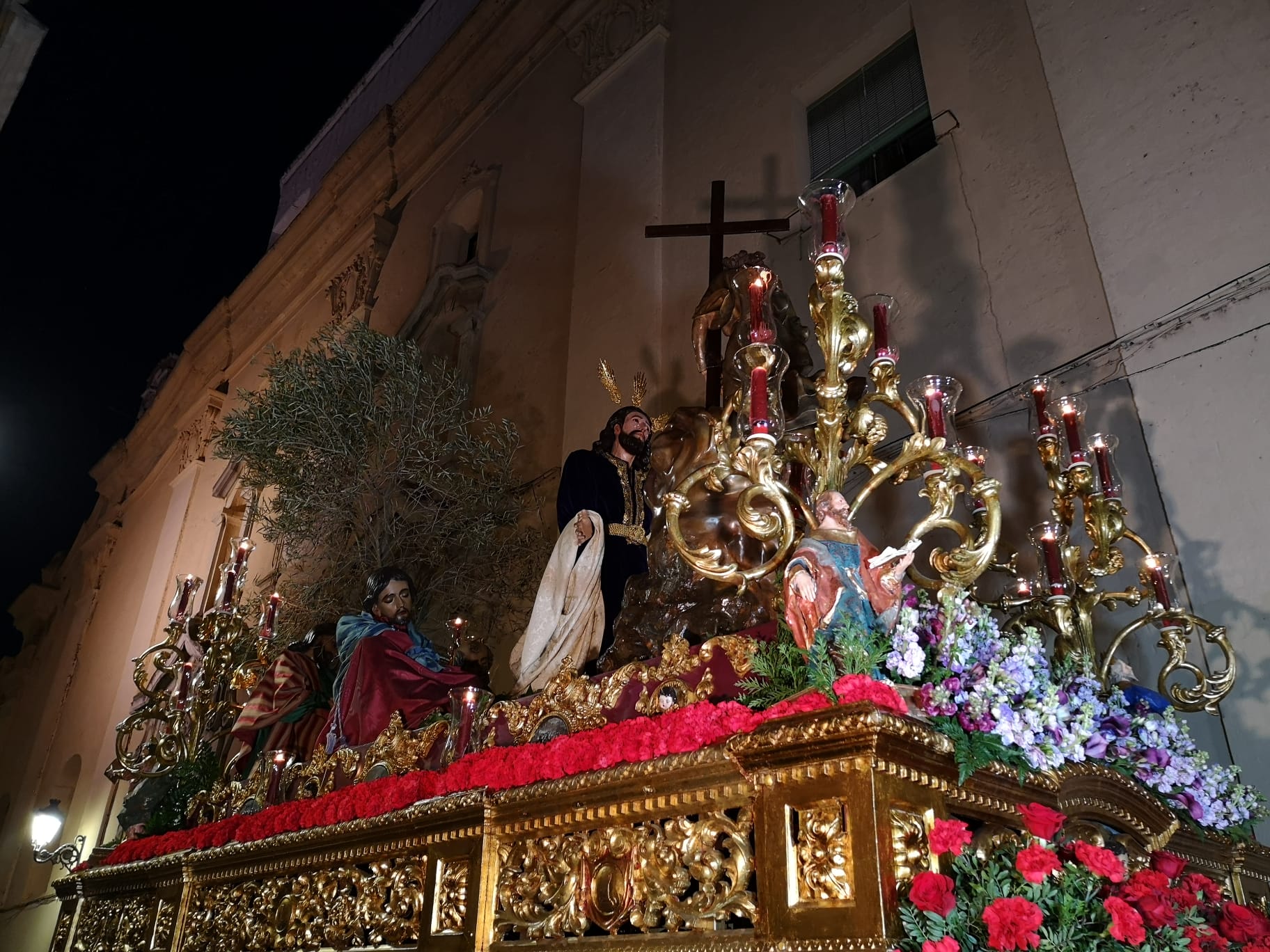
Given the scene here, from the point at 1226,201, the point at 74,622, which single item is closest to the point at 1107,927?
the point at 1226,201

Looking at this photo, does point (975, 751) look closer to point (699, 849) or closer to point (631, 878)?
point (699, 849)

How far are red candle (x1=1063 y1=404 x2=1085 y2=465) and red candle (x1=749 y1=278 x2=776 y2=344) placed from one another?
116cm

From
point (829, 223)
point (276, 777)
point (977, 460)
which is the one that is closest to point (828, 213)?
point (829, 223)

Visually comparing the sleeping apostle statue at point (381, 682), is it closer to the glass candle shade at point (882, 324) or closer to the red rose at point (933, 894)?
the glass candle shade at point (882, 324)

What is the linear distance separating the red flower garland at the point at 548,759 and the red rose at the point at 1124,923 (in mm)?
618

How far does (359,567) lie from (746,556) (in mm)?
5330

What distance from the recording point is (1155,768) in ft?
10.8

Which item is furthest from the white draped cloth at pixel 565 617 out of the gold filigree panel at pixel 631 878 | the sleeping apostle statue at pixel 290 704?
the sleeping apostle statue at pixel 290 704

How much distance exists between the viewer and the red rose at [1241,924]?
2.67 metres

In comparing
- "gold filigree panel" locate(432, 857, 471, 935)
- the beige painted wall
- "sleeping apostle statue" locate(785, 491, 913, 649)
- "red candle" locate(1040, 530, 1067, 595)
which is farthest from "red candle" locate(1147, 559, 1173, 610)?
"gold filigree panel" locate(432, 857, 471, 935)

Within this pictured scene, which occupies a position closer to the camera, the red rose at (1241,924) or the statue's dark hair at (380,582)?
the red rose at (1241,924)

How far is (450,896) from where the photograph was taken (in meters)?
3.53

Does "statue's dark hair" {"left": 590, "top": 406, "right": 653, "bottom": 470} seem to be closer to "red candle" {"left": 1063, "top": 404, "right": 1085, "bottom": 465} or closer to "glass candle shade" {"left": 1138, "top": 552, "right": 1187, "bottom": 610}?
"red candle" {"left": 1063, "top": 404, "right": 1085, "bottom": 465}

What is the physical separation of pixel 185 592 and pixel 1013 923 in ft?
18.6
